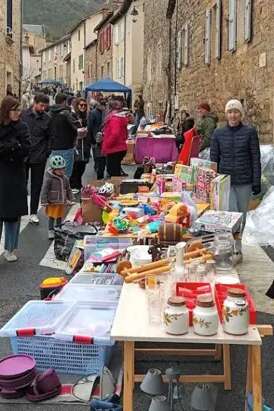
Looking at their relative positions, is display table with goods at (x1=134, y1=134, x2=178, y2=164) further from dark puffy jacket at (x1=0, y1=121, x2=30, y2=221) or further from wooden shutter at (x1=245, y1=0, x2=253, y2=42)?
dark puffy jacket at (x1=0, y1=121, x2=30, y2=221)

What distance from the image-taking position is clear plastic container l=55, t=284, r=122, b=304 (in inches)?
165

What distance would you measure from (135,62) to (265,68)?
24.6 meters

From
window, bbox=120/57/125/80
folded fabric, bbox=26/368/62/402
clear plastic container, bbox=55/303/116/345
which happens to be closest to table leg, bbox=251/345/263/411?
clear plastic container, bbox=55/303/116/345

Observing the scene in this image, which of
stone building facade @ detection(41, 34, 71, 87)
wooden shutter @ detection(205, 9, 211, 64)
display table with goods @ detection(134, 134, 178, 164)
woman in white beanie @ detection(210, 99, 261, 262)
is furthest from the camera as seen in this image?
stone building facade @ detection(41, 34, 71, 87)

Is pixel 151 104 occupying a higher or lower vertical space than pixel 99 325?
higher

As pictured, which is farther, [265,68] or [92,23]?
[92,23]

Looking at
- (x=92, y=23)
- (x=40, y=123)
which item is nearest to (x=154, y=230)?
(x=40, y=123)

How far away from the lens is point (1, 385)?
368cm

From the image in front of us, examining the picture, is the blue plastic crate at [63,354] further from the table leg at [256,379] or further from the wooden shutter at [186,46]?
the wooden shutter at [186,46]

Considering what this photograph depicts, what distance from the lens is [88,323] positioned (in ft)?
12.7

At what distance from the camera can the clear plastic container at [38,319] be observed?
3787mm

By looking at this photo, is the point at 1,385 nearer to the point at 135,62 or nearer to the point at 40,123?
the point at 40,123

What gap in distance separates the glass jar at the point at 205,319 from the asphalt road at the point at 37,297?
101 centimetres

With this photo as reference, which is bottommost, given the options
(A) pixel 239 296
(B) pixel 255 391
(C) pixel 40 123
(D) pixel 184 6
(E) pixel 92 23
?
(B) pixel 255 391
